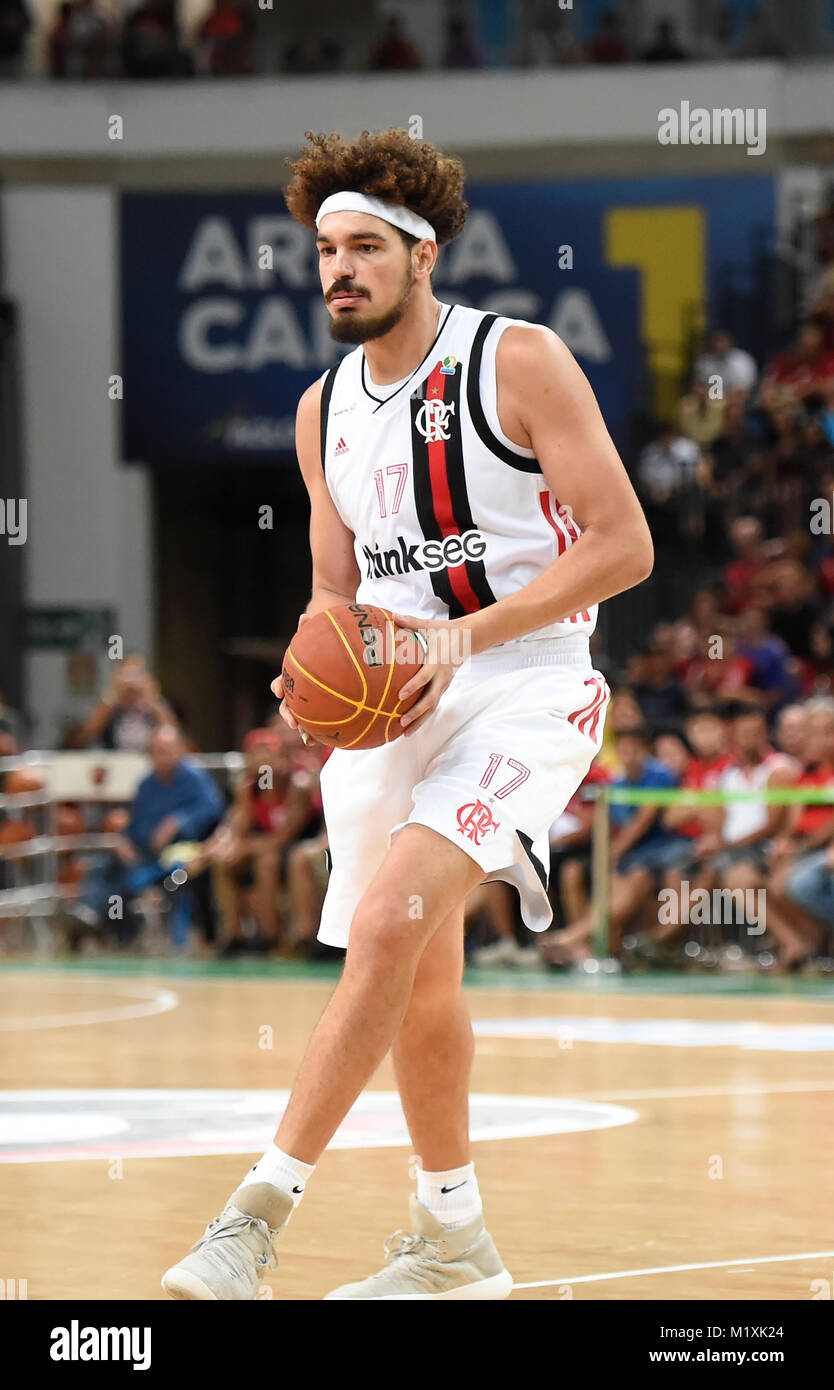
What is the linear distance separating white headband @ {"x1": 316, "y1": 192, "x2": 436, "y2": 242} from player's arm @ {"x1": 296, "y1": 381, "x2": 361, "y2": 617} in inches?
16.3

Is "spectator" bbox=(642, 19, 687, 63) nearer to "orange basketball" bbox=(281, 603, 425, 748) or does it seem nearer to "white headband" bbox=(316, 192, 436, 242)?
"white headband" bbox=(316, 192, 436, 242)

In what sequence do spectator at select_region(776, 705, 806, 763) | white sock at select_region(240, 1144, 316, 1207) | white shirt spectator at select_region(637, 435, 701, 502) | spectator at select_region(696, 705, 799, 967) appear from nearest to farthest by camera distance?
white sock at select_region(240, 1144, 316, 1207), spectator at select_region(696, 705, 799, 967), spectator at select_region(776, 705, 806, 763), white shirt spectator at select_region(637, 435, 701, 502)

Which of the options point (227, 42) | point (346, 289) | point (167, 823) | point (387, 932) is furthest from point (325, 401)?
point (227, 42)

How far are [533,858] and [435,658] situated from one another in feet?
1.47

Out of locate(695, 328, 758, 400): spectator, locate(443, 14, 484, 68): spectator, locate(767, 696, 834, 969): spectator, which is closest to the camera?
locate(767, 696, 834, 969): spectator

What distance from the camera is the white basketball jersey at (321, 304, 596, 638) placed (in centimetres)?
422

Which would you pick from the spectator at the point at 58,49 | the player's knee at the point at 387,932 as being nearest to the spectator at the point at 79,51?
the spectator at the point at 58,49

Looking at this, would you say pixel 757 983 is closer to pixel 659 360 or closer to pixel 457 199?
pixel 457 199

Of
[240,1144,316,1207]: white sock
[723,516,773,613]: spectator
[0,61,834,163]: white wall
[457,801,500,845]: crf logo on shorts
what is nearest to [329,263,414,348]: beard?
[457,801,500,845]: crf logo on shorts

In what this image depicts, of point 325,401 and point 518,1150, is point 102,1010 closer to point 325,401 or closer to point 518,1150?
point 518,1150

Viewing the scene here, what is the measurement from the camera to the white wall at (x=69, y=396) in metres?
23.2

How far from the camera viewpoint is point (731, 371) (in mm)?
18812

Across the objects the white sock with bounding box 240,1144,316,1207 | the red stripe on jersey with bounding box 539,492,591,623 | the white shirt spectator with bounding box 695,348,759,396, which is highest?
the white shirt spectator with bounding box 695,348,759,396
